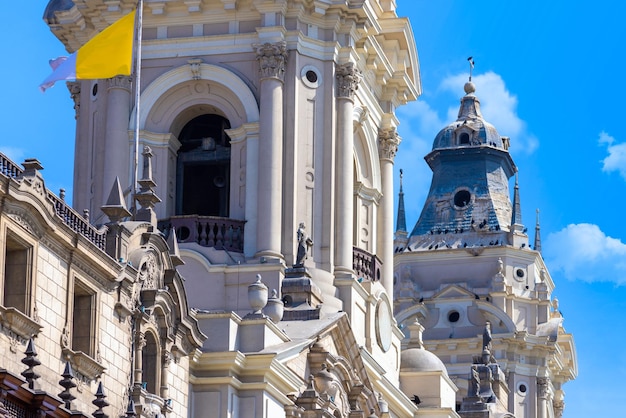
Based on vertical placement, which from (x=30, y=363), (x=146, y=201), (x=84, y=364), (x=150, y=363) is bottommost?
(x=30, y=363)

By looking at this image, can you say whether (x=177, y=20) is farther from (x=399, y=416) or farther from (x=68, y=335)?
(x=68, y=335)

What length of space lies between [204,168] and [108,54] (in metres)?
16.6

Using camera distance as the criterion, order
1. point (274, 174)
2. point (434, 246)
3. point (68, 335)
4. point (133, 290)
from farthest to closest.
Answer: point (434, 246)
point (274, 174)
point (133, 290)
point (68, 335)

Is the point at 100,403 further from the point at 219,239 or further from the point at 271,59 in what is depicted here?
the point at 271,59

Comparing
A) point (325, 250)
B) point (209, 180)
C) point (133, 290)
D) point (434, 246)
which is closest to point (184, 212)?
point (209, 180)

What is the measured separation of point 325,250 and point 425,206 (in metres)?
48.8

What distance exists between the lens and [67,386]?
46.3 meters

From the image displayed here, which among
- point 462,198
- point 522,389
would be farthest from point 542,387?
point 462,198

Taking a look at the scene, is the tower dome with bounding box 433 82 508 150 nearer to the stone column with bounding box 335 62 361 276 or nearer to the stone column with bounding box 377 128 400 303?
the stone column with bounding box 377 128 400 303

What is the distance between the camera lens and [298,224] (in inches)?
2756

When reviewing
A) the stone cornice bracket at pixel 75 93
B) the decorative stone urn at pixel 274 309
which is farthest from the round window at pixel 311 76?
the decorative stone urn at pixel 274 309

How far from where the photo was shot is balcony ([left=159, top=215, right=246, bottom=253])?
69250 millimetres

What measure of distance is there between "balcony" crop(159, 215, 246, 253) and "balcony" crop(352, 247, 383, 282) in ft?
16.7

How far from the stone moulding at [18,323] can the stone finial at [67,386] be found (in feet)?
3.96
